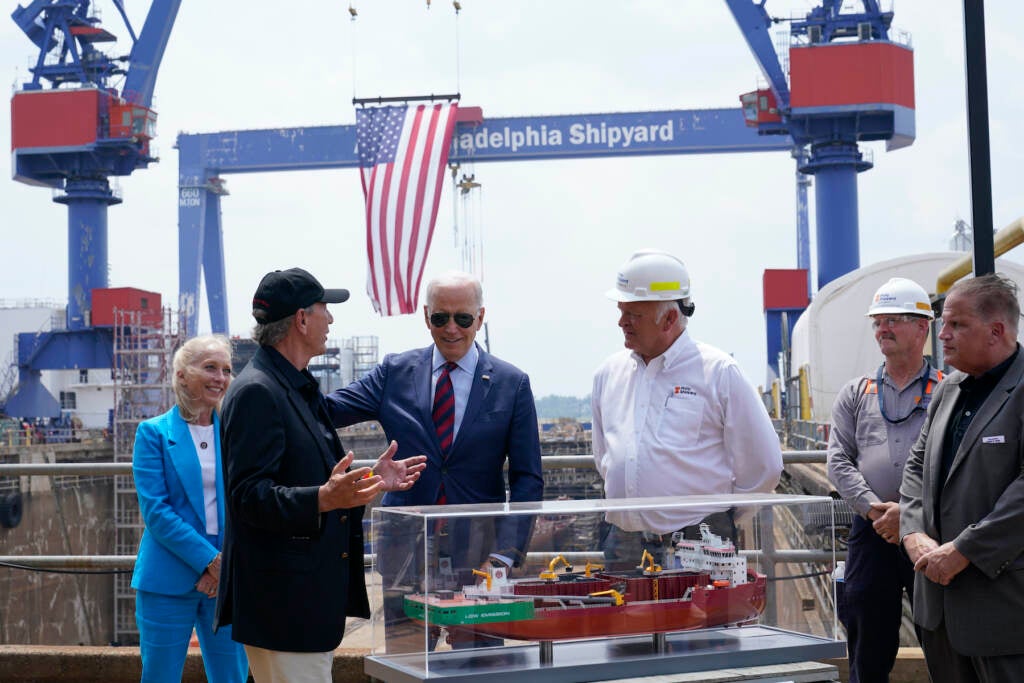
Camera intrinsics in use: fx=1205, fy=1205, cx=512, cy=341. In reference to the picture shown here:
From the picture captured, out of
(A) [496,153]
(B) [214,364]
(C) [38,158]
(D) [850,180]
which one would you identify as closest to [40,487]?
(C) [38,158]

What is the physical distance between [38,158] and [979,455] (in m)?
38.1

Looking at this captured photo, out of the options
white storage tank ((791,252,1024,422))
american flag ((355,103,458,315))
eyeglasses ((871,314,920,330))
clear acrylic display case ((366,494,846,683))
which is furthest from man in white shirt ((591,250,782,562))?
white storage tank ((791,252,1024,422))

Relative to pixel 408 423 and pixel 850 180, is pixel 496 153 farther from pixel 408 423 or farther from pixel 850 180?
pixel 408 423

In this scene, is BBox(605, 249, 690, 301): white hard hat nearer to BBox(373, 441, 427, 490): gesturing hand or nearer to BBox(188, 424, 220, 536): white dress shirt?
BBox(373, 441, 427, 490): gesturing hand

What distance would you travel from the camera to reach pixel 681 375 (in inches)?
141

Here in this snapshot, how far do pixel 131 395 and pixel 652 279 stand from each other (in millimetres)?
35239

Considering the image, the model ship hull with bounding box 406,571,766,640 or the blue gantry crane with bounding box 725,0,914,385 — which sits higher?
the blue gantry crane with bounding box 725,0,914,385

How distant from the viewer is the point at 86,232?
37.0 meters

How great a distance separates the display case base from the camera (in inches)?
107

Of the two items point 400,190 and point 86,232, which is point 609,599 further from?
point 86,232

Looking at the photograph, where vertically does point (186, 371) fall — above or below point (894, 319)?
below

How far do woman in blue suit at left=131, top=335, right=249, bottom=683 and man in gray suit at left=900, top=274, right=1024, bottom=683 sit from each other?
7.20 feet

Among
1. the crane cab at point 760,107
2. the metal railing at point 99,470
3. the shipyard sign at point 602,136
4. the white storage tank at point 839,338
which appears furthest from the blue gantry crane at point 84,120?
the metal railing at point 99,470

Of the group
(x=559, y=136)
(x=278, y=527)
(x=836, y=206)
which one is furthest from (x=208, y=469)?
(x=559, y=136)
